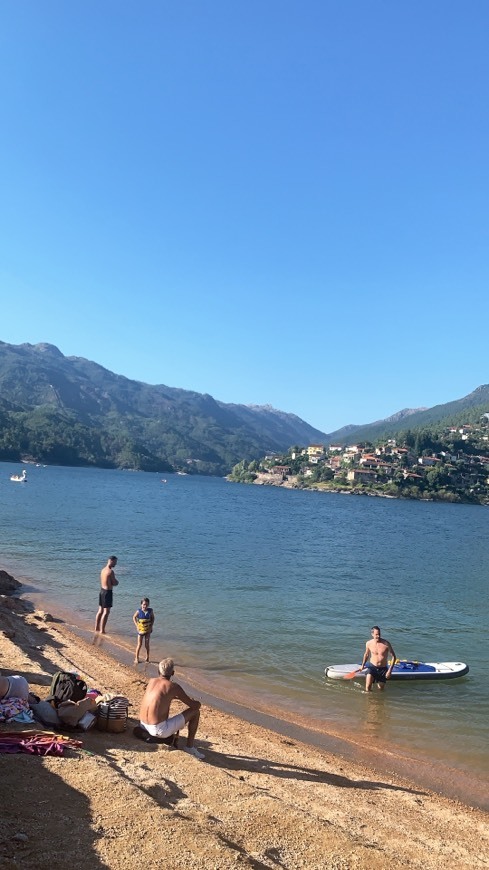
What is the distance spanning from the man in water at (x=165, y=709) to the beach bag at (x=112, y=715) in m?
0.36

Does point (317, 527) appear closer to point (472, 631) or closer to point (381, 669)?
point (472, 631)

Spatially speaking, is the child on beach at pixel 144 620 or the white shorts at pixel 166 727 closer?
the white shorts at pixel 166 727

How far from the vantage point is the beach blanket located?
24.1 feet

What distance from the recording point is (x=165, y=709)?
352 inches

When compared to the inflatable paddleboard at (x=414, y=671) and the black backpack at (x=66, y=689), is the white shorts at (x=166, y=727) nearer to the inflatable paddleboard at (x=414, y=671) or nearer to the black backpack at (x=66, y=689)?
the black backpack at (x=66, y=689)

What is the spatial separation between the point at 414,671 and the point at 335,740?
5.14m

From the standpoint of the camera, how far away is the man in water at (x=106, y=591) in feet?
56.4

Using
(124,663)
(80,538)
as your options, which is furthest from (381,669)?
(80,538)

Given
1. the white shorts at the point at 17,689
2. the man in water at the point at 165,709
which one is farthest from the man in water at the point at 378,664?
the white shorts at the point at 17,689

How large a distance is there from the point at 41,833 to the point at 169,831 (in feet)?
4.13

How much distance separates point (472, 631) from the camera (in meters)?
22.8

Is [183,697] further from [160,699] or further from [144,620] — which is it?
[144,620]

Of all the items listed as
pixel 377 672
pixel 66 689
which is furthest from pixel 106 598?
pixel 66 689

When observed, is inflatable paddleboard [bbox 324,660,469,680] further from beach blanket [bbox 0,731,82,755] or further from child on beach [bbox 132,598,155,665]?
beach blanket [bbox 0,731,82,755]
